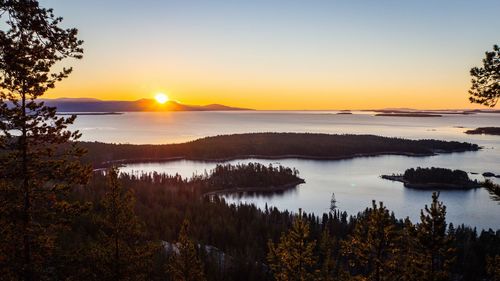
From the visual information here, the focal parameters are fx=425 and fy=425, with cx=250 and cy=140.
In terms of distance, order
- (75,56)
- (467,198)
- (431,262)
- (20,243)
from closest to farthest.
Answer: (75,56) < (20,243) < (431,262) < (467,198)

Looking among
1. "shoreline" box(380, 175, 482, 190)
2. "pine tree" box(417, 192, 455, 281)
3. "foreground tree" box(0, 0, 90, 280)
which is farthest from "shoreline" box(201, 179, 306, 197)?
"foreground tree" box(0, 0, 90, 280)

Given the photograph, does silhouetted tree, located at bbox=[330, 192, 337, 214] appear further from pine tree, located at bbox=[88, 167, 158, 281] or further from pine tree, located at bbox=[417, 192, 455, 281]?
pine tree, located at bbox=[88, 167, 158, 281]

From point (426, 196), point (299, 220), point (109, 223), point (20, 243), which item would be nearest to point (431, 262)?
point (299, 220)

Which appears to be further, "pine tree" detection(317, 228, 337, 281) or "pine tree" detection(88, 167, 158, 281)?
"pine tree" detection(317, 228, 337, 281)

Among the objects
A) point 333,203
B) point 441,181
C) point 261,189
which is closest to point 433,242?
point 333,203

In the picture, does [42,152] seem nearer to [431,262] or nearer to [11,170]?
[11,170]

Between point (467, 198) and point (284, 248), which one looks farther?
point (467, 198)

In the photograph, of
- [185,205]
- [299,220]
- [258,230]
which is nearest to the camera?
[299,220]

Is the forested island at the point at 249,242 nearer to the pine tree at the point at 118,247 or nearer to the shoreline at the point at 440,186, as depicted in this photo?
the pine tree at the point at 118,247

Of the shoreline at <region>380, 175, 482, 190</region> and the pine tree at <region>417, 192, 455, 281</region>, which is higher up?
the pine tree at <region>417, 192, 455, 281</region>
